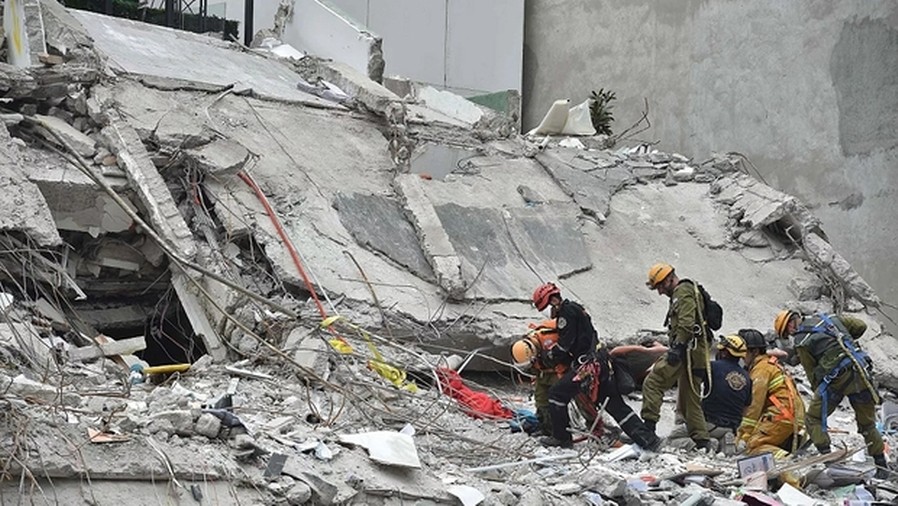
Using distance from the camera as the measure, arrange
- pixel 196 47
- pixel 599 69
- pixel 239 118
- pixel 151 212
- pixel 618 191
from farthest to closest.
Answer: pixel 599 69
pixel 196 47
pixel 618 191
pixel 239 118
pixel 151 212

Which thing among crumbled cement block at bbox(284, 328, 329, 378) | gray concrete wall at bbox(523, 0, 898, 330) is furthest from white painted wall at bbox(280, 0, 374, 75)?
crumbled cement block at bbox(284, 328, 329, 378)

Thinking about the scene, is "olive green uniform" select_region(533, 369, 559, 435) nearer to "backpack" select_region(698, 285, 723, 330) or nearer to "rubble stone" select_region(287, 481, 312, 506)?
"backpack" select_region(698, 285, 723, 330)

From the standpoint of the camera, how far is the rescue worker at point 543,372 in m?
8.11

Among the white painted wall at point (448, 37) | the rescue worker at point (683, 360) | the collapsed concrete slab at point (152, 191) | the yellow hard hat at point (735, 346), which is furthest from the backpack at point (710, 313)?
the white painted wall at point (448, 37)

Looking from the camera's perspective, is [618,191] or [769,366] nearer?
[769,366]

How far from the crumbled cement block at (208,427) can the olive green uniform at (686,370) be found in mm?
3431

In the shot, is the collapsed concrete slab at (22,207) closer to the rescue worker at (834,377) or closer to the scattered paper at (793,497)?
the scattered paper at (793,497)

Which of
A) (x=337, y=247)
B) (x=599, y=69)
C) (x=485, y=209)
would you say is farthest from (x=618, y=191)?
(x=599, y=69)

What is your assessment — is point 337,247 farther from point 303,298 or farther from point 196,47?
point 196,47

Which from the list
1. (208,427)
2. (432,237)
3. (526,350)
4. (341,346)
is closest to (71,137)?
(341,346)

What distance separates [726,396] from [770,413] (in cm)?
42

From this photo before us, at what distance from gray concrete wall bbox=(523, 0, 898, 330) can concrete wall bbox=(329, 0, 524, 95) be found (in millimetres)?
743

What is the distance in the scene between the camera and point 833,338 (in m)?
7.98

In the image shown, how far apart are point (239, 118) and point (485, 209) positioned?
7.75ft
